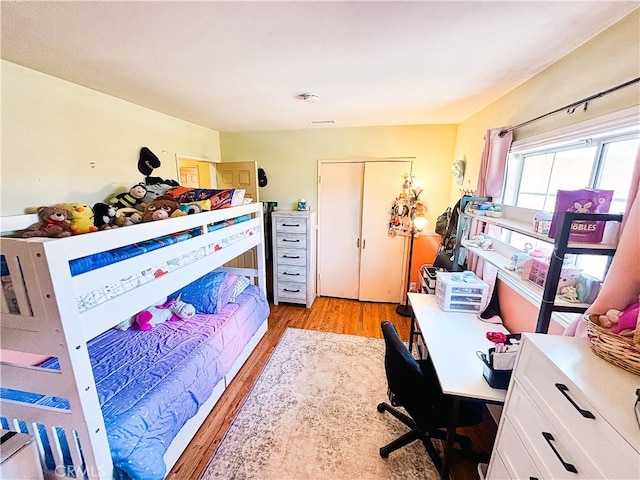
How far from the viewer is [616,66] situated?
112cm

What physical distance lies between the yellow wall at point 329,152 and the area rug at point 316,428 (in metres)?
2.14

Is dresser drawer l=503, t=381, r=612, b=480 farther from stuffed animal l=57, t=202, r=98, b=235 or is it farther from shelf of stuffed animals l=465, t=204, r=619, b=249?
stuffed animal l=57, t=202, r=98, b=235

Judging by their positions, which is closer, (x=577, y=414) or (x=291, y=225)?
(x=577, y=414)

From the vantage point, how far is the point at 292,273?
138 inches

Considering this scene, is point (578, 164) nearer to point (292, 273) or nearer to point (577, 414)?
point (577, 414)

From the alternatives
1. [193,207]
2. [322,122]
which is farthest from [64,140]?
[322,122]

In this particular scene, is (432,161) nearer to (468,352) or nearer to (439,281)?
(439,281)

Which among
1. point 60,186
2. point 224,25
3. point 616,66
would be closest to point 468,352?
point 616,66

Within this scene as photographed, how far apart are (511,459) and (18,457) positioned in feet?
6.40

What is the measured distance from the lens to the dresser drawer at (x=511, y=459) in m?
0.96

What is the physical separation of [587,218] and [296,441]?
200 cm

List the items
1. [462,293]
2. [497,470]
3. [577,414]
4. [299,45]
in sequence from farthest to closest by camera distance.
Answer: [462,293] < [299,45] < [497,470] < [577,414]

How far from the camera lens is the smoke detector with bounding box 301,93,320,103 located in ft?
6.81

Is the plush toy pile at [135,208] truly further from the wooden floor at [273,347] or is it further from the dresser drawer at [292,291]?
the dresser drawer at [292,291]
